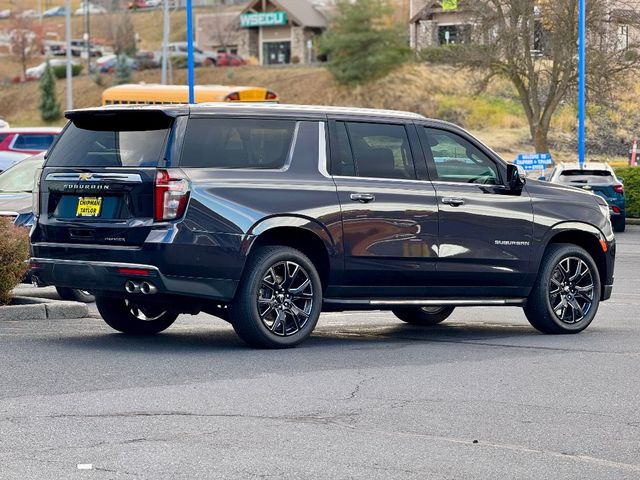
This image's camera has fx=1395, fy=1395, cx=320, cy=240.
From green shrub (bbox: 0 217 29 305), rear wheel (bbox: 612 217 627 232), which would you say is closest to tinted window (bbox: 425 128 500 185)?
green shrub (bbox: 0 217 29 305)

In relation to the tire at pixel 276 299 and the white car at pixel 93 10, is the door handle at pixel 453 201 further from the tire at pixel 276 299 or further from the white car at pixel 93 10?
the white car at pixel 93 10

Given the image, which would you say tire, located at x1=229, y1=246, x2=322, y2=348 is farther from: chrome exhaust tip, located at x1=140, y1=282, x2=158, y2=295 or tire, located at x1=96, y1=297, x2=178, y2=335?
tire, located at x1=96, y1=297, x2=178, y2=335

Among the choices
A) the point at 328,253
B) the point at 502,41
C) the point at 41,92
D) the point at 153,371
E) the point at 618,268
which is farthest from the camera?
the point at 41,92

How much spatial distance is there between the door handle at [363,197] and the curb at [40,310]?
3279 millimetres

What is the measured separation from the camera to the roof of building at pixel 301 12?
10344cm

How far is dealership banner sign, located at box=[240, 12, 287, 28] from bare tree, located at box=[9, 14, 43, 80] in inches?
712

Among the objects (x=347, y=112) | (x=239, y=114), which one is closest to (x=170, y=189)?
(x=239, y=114)

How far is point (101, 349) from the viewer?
34.7 feet

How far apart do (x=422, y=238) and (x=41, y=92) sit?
82.0 meters

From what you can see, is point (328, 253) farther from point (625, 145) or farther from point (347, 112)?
point (625, 145)

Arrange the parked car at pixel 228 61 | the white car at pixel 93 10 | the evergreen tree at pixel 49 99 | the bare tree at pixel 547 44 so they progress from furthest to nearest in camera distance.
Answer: the white car at pixel 93 10 → the parked car at pixel 228 61 → the evergreen tree at pixel 49 99 → the bare tree at pixel 547 44

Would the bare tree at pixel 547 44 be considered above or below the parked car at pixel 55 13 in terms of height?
below

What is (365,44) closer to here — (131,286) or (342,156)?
(342,156)

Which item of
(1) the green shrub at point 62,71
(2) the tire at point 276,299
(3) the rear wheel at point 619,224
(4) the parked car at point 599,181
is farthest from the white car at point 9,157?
(1) the green shrub at point 62,71
